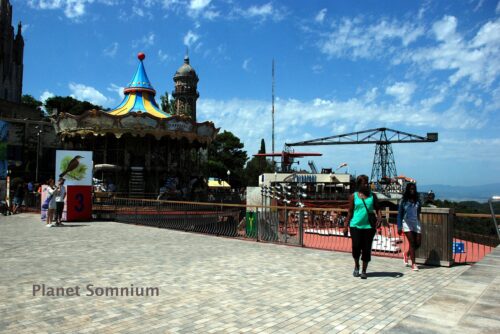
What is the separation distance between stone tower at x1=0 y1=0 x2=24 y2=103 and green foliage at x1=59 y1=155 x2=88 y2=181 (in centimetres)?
6718

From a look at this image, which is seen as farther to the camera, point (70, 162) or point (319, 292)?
point (70, 162)

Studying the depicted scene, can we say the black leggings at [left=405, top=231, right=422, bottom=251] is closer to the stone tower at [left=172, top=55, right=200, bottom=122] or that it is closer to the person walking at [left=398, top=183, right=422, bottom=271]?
the person walking at [left=398, top=183, right=422, bottom=271]

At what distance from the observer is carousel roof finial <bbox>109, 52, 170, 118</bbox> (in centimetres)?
2897

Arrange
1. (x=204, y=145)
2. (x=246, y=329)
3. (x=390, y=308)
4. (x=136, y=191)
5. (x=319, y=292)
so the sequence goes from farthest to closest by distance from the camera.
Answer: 1. (x=204, y=145)
2. (x=136, y=191)
3. (x=319, y=292)
4. (x=390, y=308)
5. (x=246, y=329)

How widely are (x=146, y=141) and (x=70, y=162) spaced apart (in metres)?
11.6

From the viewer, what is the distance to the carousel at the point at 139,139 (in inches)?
1029

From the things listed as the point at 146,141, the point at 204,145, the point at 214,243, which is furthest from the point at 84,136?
the point at 214,243

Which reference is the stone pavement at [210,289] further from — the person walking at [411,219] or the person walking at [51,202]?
the person walking at [51,202]

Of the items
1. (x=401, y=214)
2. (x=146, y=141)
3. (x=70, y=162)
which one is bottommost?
(x=401, y=214)

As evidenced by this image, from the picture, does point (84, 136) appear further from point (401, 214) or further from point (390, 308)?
point (390, 308)

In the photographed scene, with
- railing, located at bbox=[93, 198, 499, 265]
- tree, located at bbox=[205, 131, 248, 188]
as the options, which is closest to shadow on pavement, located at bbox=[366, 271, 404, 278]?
railing, located at bbox=[93, 198, 499, 265]

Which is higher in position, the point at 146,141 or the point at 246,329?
the point at 146,141

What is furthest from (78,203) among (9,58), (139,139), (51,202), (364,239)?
(9,58)

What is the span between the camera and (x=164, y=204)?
17.6m
